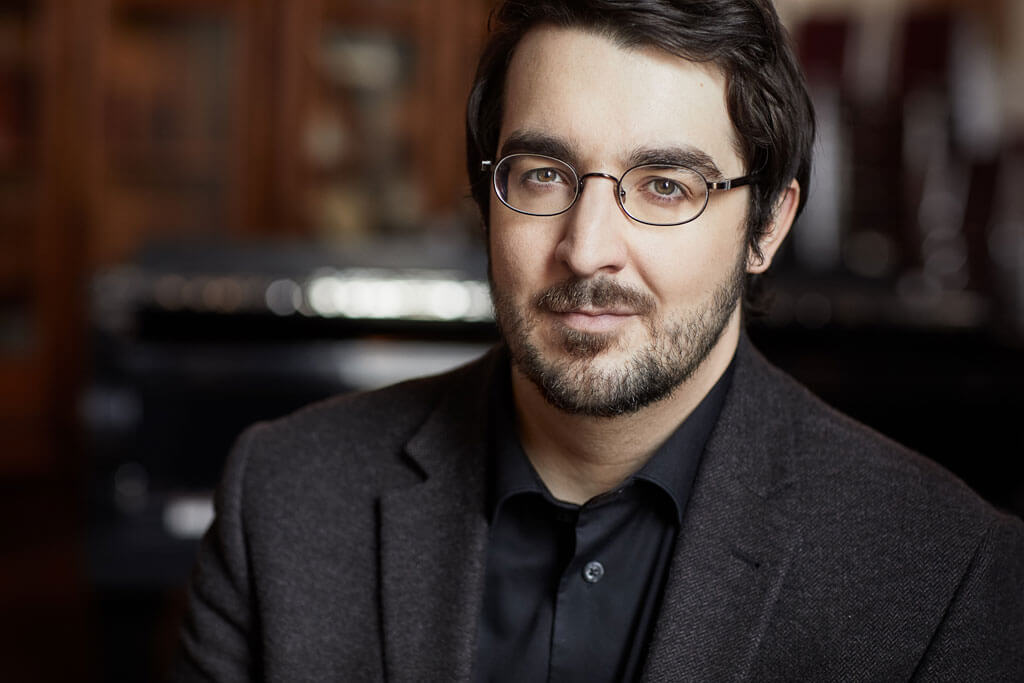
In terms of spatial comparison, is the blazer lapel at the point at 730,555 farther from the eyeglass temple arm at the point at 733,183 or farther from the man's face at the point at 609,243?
the eyeglass temple arm at the point at 733,183

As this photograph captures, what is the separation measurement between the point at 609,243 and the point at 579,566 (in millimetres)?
353

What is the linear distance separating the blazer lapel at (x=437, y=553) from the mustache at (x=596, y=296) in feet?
0.85

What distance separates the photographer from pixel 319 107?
4.52m

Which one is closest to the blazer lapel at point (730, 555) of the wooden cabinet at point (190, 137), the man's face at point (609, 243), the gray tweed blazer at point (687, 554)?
the gray tweed blazer at point (687, 554)

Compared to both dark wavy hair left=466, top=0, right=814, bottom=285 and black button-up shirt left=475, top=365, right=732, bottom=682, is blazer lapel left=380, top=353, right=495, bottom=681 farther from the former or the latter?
dark wavy hair left=466, top=0, right=814, bottom=285

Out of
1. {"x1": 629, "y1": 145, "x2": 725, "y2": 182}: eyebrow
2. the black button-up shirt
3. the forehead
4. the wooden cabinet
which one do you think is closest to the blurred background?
the wooden cabinet

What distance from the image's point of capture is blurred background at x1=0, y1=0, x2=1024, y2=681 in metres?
2.65

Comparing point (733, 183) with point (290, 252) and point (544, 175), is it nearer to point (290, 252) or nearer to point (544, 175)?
point (544, 175)

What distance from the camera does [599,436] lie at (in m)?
1.23

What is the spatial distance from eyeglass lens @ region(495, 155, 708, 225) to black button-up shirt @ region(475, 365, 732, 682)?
245mm

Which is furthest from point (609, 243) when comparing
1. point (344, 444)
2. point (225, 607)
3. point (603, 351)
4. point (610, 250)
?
point (225, 607)

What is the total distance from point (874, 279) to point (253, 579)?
6.22ft

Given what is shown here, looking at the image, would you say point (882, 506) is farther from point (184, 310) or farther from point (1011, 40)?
point (1011, 40)

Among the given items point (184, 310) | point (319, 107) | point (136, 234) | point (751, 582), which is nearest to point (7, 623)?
point (184, 310)
